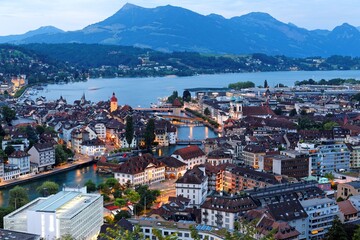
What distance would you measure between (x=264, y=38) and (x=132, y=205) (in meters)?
119

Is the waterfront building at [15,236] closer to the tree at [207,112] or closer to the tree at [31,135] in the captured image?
the tree at [31,135]

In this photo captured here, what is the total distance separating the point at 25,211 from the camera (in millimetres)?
7480

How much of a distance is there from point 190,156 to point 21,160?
11.8 feet

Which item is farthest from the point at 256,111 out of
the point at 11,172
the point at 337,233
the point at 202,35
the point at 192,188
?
the point at 202,35

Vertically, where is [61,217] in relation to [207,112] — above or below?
above

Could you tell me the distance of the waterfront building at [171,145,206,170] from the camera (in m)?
12.4

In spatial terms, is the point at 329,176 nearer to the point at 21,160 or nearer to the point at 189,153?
the point at 189,153

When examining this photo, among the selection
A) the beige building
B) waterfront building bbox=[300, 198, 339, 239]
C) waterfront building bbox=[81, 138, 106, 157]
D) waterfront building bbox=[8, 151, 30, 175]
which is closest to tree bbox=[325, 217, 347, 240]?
waterfront building bbox=[300, 198, 339, 239]

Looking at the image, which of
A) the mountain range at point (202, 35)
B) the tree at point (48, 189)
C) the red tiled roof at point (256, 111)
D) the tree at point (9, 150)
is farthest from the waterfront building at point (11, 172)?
the mountain range at point (202, 35)

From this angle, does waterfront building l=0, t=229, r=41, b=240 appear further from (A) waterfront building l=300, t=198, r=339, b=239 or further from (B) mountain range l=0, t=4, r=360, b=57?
(B) mountain range l=0, t=4, r=360, b=57

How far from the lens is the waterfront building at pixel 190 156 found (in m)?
12.4

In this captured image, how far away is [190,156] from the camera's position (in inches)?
492

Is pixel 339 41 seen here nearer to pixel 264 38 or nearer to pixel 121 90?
pixel 264 38

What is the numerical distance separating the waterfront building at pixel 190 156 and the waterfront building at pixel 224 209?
430 centimetres
